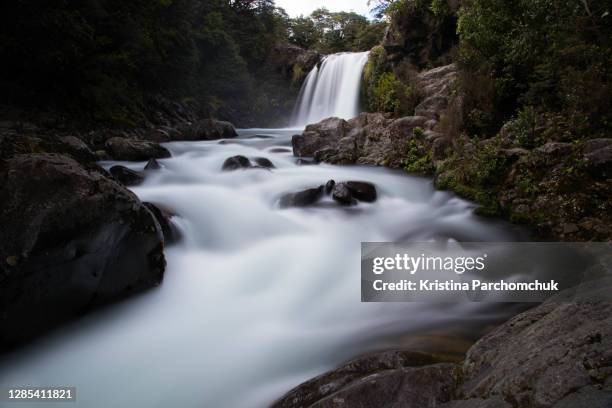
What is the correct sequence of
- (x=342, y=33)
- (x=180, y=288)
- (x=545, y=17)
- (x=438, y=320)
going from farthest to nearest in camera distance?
(x=342, y=33) → (x=545, y=17) → (x=180, y=288) → (x=438, y=320)

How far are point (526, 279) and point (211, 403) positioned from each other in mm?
3440

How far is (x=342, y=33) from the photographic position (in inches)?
1448

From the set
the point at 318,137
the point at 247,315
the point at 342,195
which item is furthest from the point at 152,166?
the point at 247,315

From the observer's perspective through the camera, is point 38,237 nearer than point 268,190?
Yes

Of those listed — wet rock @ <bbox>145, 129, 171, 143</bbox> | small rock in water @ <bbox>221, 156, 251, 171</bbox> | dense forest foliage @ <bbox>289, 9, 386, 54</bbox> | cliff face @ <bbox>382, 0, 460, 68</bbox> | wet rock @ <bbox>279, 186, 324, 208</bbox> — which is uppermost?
dense forest foliage @ <bbox>289, 9, 386, 54</bbox>

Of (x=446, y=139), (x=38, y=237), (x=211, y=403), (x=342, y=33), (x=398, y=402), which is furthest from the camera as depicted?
(x=342, y=33)

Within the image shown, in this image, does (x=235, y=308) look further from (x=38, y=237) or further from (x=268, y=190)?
(x=268, y=190)

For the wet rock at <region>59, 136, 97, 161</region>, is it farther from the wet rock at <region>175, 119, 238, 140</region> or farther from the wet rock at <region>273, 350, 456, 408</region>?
the wet rock at <region>175, 119, 238, 140</region>

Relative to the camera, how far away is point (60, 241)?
11.2 ft

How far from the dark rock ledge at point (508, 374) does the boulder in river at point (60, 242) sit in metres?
2.30

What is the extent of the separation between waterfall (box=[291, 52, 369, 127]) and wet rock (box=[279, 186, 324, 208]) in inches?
489

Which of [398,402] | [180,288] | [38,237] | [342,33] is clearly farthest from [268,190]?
[342,33]

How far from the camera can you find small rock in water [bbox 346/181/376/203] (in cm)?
712

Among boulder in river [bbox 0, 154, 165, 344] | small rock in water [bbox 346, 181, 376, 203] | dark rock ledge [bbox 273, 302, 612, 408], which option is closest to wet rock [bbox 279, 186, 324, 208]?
small rock in water [bbox 346, 181, 376, 203]
